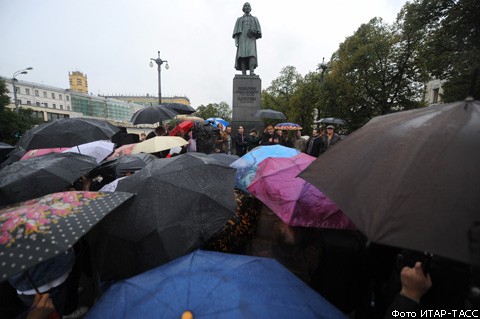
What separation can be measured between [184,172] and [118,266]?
97 centimetres

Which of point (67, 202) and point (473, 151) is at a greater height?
point (473, 151)

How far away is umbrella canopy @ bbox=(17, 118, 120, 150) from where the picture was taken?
15.5ft

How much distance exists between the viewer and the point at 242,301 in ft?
3.90

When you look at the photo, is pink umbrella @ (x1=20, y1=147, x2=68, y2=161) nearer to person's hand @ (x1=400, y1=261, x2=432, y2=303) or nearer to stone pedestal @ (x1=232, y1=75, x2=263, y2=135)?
A: person's hand @ (x1=400, y1=261, x2=432, y2=303)

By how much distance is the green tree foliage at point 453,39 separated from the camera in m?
11.5

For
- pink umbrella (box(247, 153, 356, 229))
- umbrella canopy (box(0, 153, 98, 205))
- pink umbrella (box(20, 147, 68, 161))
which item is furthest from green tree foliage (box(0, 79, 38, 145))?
pink umbrella (box(247, 153, 356, 229))

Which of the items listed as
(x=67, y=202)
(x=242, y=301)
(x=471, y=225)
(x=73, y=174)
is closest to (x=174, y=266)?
(x=242, y=301)

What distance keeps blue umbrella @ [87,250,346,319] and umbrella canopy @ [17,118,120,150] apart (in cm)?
434

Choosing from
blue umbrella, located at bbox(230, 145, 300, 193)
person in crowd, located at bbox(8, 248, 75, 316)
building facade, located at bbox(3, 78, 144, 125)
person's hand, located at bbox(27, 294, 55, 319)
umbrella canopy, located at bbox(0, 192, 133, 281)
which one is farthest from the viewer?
building facade, located at bbox(3, 78, 144, 125)

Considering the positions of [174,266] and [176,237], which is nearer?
[174,266]

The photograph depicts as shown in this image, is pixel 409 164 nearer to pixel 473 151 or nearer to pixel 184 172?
pixel 473 151

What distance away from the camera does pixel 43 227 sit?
1484 mm

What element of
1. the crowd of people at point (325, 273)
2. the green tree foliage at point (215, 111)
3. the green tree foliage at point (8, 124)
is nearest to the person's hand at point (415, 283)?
the crowd of people at point (325, 273)

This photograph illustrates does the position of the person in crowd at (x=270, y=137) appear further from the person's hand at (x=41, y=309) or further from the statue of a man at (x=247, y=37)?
the person's hand at (x=41, y=309)
